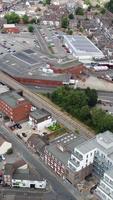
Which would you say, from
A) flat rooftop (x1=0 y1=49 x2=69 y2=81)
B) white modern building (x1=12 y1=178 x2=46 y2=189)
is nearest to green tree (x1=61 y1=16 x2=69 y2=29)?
flat rooftop (x1=0 y1=49 x2=69 y2=81)

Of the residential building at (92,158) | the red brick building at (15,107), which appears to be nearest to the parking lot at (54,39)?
the red brick building at (15,107)

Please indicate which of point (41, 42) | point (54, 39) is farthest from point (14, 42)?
point (54, 39)

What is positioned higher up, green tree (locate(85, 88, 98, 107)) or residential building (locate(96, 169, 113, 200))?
green tree (locate(85, 88, 98, 107))

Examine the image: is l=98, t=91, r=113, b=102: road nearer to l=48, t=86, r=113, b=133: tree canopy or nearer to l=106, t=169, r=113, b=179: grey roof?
l=48, t=86, r=113, b=133: tree canopy

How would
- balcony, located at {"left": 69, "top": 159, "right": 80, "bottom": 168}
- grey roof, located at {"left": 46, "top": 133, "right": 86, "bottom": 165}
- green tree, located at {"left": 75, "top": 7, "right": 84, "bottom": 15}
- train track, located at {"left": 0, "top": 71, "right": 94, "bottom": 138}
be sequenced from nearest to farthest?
1. balcony, located at {"left": 69, "top": 159, "right": 80, "bottom": 168}
2. grey roof, located at {"left": 46, "top": 133, "right": 86, "bottom": 165}
3. train track, located at {"left": 0, "top": 71, "right": 94, "bottom": 138}
4. green tree, located at {"left": 75, "top": 7, "right": 84, "bottom": 15}

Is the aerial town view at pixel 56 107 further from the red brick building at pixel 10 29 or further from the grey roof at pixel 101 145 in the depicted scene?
the red brick building at pixel 10 29

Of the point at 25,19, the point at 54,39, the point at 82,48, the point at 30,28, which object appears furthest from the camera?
the point at 25,19

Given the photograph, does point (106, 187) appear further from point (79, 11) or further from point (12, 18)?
point (79, 11)

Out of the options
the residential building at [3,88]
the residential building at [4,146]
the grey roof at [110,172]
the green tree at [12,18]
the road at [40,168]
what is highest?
the green tree at [12,18]
